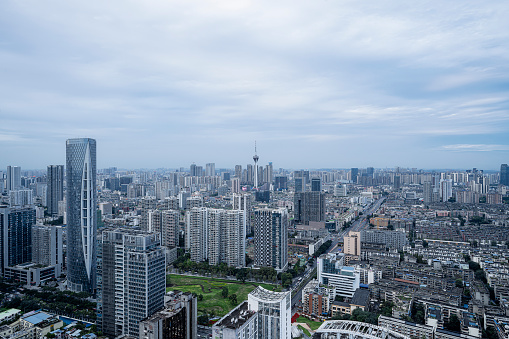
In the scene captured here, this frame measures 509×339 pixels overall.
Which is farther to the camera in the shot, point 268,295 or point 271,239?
point 271,239

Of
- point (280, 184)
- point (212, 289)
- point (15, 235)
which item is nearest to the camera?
point (212, 289)

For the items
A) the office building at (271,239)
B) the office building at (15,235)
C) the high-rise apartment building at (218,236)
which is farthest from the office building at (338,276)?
the office building at (15,235)

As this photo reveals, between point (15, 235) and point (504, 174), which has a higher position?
point (504, 174)

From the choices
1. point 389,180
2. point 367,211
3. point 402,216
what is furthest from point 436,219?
point 389,180

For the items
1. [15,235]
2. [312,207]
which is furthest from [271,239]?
[15,235]

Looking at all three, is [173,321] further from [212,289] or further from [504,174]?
[504,174]

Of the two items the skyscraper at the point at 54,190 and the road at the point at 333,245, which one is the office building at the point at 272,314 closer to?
the road at the point at 333,245

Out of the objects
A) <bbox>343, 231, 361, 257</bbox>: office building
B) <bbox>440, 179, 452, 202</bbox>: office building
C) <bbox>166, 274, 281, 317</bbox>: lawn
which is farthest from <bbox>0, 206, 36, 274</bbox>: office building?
<bbox>440, 179, 452, 202</bbox>: office building
